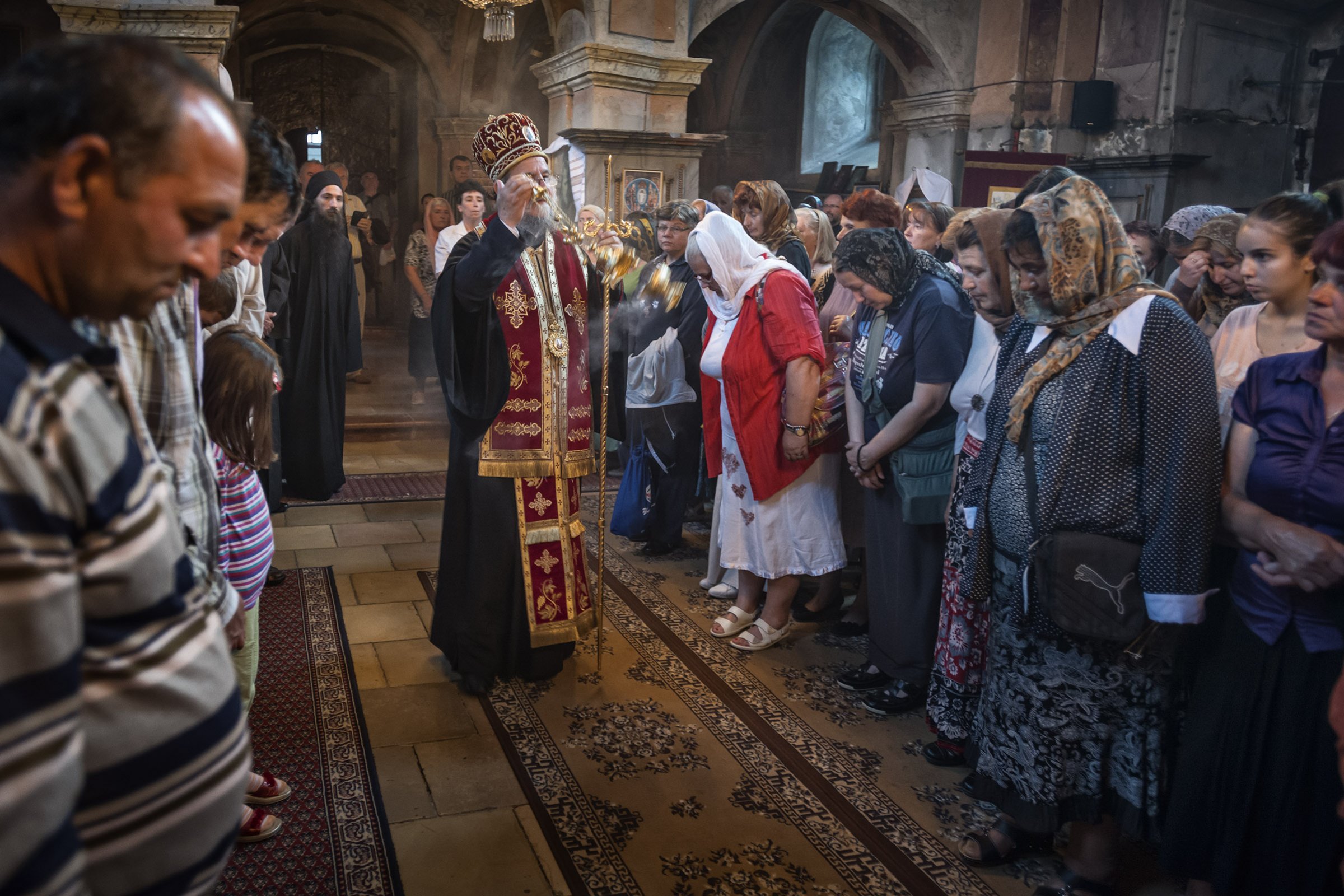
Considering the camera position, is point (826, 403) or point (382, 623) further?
point (382, 623)

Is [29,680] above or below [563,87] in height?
below

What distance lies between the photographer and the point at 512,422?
10.8 ft

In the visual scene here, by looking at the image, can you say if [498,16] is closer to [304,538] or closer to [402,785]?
[304,538]

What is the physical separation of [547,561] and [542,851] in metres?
1.11

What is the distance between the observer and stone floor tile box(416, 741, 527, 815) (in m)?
2.72

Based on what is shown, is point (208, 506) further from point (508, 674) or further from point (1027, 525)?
point (508, 674)

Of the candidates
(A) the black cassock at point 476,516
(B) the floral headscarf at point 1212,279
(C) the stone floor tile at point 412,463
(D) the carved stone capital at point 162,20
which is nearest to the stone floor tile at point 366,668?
(A) the black cassock at point 476,516

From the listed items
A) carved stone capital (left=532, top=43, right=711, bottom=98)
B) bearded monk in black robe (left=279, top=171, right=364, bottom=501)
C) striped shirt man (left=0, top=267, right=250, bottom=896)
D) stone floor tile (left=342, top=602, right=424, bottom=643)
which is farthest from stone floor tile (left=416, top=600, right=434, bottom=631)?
carved stone capital (left=532, top=43, right=711, bottom=98)

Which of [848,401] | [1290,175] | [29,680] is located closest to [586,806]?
[848,401]

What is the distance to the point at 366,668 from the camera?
3582 millimetres

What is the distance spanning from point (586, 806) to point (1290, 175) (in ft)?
36.4

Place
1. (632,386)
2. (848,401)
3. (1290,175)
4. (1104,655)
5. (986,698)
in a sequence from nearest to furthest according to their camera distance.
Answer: (1104,655)
(986,698)
(848,401)
(632,386)
(1290,175)

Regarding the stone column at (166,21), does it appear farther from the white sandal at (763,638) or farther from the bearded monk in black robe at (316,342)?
the white sandal at (763,638)

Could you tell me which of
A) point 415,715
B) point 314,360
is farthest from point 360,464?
point 415,715
